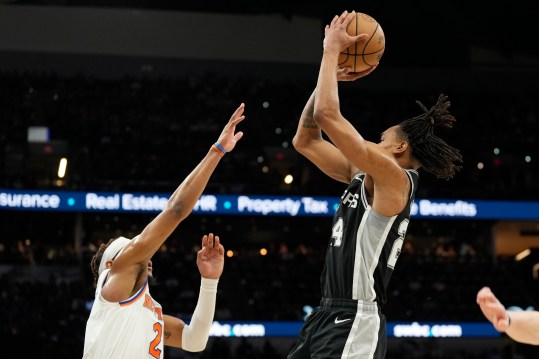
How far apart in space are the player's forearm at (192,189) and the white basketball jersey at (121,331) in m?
0.41

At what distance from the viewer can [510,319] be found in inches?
118

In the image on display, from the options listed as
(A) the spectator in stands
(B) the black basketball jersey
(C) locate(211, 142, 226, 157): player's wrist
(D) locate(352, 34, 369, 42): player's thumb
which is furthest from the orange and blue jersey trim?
(A) the spectator in stands

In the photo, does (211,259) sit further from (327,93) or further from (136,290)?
(327,93)

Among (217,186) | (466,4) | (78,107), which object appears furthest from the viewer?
(466,4)

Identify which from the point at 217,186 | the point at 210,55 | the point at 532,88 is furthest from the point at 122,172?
the point at 532,88

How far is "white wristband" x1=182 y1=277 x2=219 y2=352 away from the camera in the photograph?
4.32 metres

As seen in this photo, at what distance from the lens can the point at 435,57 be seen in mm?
21625

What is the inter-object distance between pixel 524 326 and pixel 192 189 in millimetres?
1643

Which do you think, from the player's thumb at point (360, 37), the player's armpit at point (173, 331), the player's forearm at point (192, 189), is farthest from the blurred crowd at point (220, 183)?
the player's thumb at point (360, 37)

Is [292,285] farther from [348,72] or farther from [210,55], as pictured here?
[348,72]

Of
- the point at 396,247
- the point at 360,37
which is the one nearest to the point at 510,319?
the point at 396,247

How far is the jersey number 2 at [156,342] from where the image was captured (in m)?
3.91

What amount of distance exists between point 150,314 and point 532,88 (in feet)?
63.6

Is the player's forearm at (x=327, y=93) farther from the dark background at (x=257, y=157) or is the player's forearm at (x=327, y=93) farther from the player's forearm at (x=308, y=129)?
the dark background at (x=257, y=157)
